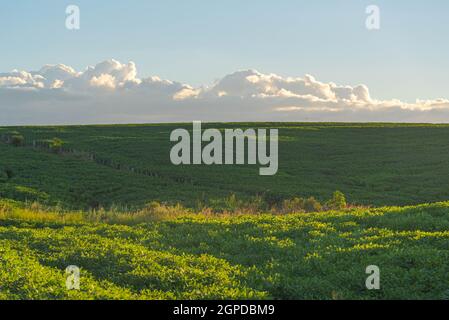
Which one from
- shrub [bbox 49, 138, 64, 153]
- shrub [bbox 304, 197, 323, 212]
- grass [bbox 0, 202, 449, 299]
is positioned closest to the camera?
grass [bbox 0, 202, 449, 299]

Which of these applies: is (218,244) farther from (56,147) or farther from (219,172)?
(56,147)

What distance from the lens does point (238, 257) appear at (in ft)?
55.3

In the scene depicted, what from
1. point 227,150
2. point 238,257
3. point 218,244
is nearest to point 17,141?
point 227,150

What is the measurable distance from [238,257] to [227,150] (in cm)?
5734

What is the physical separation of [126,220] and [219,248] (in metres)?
8.42

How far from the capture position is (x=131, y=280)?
14.0 m

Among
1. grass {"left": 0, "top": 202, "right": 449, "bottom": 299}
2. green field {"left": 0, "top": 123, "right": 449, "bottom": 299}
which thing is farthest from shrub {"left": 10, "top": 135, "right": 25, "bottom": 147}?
grass {"left": 0, "top": 202, "right": 449, "bottom": 299}

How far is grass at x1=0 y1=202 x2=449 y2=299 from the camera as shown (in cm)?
1309

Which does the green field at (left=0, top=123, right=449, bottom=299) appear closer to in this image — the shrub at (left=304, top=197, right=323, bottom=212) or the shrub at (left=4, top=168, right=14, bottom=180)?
the shrub at (left=4, top=168, right=14, bottom=180)

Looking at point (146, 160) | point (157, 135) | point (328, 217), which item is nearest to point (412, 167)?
point (146, 160)

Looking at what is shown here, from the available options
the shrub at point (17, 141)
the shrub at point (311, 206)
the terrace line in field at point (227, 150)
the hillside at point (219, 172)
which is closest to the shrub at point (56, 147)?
the hillside at point (219, 172)

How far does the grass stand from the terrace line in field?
33926 mm

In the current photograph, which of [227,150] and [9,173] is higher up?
[227,150]
